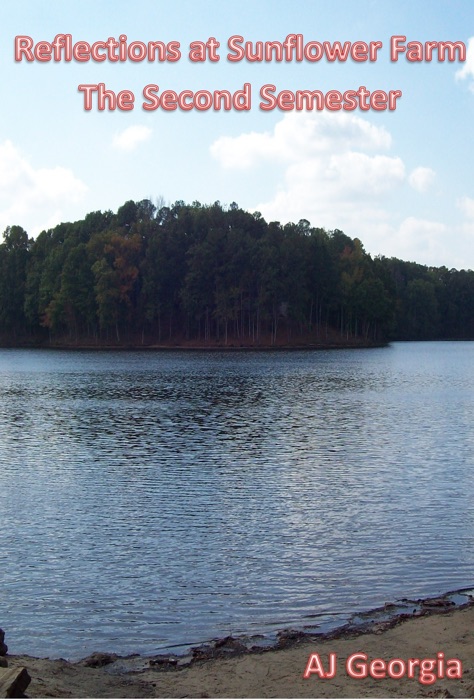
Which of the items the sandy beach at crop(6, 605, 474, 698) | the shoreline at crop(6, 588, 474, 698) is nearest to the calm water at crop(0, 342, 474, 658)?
the shoreline at crop(6, 588, 474, 698)

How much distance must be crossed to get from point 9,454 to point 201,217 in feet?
400

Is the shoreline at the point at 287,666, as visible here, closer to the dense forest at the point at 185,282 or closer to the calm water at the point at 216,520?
the calm water at the point at 216,520

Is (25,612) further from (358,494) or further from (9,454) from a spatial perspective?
(9,454)

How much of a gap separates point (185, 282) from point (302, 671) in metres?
136

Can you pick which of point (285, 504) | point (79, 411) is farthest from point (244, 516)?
point (79, 411)

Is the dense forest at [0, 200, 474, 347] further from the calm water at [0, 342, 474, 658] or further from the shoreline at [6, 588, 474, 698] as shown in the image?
the shoreline at [6, 588, 474, 698]

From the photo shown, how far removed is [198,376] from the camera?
237 ft

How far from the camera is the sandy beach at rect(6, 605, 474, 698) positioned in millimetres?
9602

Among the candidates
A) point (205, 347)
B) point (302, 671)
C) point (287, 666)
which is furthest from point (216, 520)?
point (205, 347)

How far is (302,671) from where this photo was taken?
10336 mm

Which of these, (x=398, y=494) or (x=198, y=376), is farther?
(x=198, y=376)

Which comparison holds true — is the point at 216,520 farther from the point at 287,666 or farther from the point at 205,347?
the point at 205,347

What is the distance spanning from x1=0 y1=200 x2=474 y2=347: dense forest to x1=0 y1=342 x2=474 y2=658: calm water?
9944 cm

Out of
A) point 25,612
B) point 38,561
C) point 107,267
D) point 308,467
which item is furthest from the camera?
point 107,267
